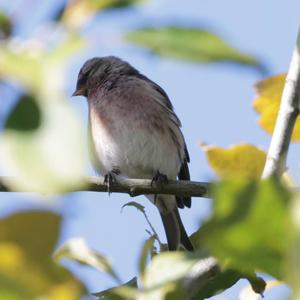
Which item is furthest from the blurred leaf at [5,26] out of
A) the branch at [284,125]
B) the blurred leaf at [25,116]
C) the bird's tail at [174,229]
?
the bird's tail at [174,229]

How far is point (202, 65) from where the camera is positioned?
2.16ft

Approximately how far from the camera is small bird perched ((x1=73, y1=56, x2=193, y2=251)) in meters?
6.38

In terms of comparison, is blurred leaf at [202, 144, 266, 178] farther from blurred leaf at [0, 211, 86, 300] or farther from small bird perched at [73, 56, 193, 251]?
small bird perched at [73, 56, 193, 251]

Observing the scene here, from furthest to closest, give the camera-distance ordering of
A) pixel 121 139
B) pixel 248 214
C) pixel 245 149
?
pixel 121 139 < pixel 245 149 < pixel 248 214

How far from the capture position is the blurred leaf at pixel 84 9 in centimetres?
72

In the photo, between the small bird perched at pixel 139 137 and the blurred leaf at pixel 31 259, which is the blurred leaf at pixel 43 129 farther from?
the small bird perched at pixel 139 137

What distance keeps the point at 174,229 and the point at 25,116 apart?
6.07 meters

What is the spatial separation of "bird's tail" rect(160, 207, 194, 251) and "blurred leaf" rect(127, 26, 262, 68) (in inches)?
224

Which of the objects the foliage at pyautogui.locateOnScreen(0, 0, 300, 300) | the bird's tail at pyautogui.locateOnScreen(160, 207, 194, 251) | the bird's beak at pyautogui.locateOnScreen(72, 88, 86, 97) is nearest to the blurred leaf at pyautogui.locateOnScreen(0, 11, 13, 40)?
the foliage at pyautogui.locateOnScreen(0, 0, 300, 300)

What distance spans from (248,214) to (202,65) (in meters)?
0.16

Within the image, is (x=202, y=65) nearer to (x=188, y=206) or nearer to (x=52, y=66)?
(x=52, y=66)

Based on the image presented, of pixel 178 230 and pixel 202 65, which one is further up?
pixel 202 65

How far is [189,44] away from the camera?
681 millimetres

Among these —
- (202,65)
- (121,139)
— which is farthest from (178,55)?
(121,139)
